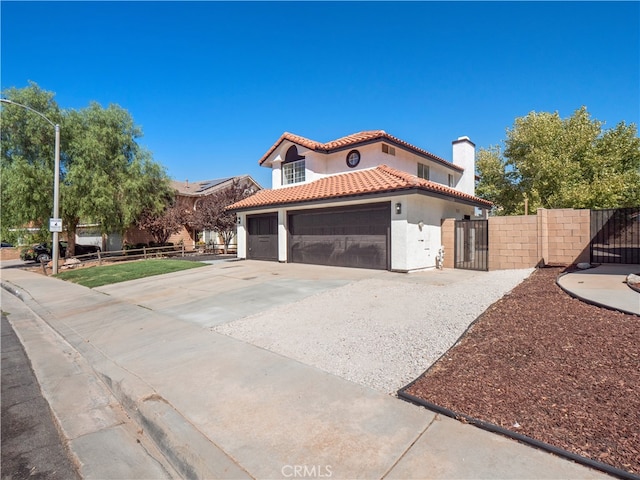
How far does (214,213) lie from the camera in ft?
79.2

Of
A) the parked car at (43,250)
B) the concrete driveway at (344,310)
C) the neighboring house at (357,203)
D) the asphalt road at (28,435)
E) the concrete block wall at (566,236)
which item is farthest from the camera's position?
the parked car at (43,250)

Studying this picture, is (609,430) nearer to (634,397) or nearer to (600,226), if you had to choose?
(634,397)

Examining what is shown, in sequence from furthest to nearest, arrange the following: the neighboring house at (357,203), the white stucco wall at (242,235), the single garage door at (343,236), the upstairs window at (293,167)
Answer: the white stucco wall at (242,235) → the upstairs window at (293,167) → the single garage door at (343,236) → the neighboring house at (357,203)

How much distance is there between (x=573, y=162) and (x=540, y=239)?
13646 mm

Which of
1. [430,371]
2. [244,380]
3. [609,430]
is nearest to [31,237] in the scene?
[244,380]

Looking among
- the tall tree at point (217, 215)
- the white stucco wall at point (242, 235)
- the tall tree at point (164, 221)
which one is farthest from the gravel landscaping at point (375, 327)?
the tall tree at point (164, 221)

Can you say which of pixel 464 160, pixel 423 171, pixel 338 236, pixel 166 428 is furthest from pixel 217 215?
pixel 166 428

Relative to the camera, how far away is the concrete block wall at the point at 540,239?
10.9 metres

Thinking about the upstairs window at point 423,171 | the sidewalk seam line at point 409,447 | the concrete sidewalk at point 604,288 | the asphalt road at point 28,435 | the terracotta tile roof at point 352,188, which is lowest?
the asphalt road at point 28,435

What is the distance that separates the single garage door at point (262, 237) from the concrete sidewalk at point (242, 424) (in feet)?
38.2

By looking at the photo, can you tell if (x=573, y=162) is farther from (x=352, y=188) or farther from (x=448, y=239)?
(x=352, y=188)

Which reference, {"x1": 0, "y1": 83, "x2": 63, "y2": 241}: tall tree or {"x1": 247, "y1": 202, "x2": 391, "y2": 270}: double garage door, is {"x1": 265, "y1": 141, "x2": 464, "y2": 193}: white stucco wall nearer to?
{"x1": 247, "y1": 202, "x2": 391, "y2": 270}: double garage door

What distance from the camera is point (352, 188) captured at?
526 inches

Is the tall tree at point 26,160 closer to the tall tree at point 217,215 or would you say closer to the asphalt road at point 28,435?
the tall tree at point 217,215
